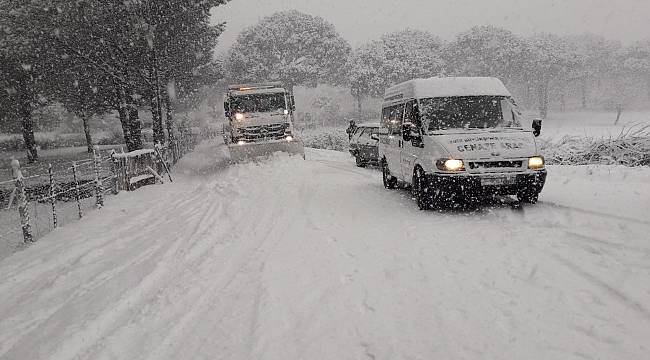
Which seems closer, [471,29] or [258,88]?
[258,88]

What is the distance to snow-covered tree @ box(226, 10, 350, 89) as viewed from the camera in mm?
54562

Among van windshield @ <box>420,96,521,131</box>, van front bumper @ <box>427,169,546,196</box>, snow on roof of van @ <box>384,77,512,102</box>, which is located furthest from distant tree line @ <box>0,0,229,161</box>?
van front bumper @ <box>427,169,546,196</box>

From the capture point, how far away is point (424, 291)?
4094mm

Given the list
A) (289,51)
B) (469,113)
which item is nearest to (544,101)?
(289,51)

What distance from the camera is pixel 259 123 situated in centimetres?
1700

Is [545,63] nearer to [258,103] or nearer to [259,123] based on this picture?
[258,103]

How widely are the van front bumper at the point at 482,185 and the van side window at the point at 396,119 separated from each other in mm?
2489

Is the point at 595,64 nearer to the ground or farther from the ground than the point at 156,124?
farther from the ground

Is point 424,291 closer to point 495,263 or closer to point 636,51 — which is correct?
point 495,263

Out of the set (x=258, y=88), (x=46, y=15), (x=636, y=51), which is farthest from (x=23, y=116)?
(x=636, y=51)

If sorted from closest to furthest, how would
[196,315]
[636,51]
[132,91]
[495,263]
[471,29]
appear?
[196,315], [495,263], [132,91], [471,29], [636,51]

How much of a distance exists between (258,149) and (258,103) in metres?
2.10

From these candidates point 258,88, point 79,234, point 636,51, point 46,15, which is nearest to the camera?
point 79,234

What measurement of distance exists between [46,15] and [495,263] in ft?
77.8
